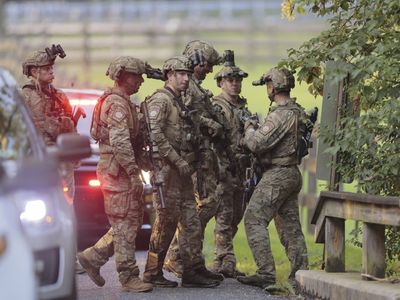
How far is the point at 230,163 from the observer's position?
1502cm

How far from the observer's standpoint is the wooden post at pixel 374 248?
38.0 ft

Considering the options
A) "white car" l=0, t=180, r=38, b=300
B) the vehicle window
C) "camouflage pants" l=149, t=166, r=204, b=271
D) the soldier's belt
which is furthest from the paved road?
"white car" l=0, t=180, r=38, b=300

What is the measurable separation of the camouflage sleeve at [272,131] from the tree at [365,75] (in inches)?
21.3

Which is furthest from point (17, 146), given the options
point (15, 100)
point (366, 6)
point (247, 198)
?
point (247, 198)

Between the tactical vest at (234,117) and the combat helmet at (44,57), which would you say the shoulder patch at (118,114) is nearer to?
the combat helmet at (44,57)

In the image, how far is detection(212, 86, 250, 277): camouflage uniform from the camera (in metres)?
14.9

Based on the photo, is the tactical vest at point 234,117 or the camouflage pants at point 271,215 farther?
the tactical vest at point 234,117

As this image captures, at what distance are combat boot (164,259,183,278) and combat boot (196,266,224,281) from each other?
2.06 feet

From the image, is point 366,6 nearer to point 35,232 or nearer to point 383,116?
point 383,116

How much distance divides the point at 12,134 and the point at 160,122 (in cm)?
416

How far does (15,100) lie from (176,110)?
13.4 ft

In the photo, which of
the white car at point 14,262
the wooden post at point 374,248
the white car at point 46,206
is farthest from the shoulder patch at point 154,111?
the white car at point 14,262

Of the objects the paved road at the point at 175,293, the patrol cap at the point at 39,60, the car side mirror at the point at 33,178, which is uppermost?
the patrol cap at the point at 39,60

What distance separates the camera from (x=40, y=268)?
28.1 feet
